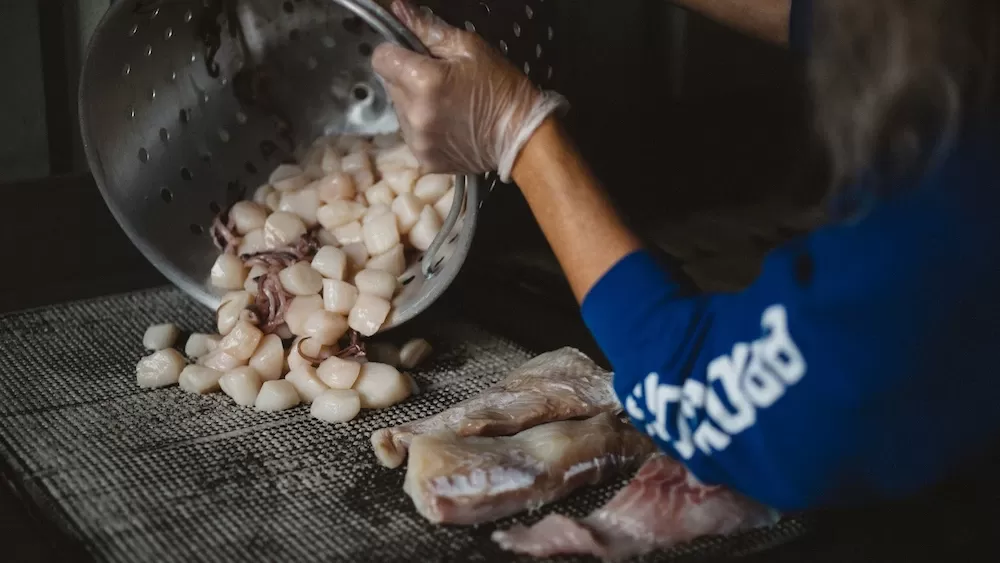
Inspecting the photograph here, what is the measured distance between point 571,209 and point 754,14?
1.56ft

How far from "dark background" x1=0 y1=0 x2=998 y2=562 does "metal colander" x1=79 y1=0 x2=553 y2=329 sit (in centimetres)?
28

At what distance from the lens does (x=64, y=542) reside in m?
0.96

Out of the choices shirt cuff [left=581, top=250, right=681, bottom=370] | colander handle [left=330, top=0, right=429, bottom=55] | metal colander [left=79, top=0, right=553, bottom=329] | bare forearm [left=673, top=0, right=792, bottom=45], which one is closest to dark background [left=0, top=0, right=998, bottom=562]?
bare forearm [left=673, top=0, right=792, bottom=45]

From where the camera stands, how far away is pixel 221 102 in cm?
144

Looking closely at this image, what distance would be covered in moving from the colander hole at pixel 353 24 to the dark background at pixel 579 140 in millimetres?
403

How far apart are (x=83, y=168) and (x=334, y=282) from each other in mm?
601

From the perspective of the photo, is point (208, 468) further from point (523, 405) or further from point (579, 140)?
point (579, 140)

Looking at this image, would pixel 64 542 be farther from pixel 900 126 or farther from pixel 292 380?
pixel 900 126

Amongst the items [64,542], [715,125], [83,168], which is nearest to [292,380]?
Answer: [64,542]

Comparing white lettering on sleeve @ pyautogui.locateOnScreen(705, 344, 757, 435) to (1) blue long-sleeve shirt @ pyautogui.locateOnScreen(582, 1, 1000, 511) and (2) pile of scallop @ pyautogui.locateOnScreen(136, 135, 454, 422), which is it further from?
(2) pile of scallop @ pyautogui.locateOnScreen(136, 135, 454, 422)

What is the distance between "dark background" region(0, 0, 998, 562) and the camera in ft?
5.17

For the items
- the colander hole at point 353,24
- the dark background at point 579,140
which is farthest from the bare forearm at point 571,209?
the colander hole at point 353,24

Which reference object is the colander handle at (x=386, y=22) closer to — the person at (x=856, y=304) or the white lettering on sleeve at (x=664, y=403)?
the person at (x=856, y=304)

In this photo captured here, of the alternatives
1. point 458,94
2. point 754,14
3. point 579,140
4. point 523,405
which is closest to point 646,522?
point 523,405
